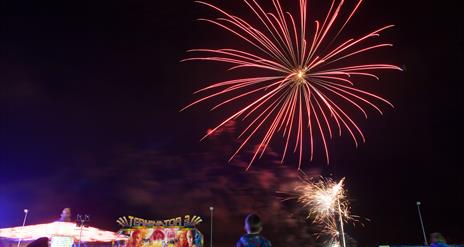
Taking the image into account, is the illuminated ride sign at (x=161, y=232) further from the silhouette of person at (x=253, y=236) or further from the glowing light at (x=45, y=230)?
the silhouette of person at (x=253, y=236)

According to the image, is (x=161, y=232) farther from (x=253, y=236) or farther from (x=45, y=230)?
(x=253, y=236)

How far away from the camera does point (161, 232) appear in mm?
54594

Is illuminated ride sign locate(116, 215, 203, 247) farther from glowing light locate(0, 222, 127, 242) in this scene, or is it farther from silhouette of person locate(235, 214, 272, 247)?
silhouette of person locate(235, 214, 272, 247)

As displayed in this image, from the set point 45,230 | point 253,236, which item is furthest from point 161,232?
point 253,236

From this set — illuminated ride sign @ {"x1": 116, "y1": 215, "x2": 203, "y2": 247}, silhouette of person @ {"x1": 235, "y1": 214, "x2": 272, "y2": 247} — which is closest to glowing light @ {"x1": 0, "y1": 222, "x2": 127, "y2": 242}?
silhouette of person @ {"x1": 235, "y1": 214, "x2": 272, "y2": 247}

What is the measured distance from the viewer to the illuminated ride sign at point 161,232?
5397cm

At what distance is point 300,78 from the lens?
17656 millimetres

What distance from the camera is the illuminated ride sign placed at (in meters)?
54.0

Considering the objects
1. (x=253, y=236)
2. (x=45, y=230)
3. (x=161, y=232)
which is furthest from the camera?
(x=161, y=232)

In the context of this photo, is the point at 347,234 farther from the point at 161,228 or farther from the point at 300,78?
the point at 300,78

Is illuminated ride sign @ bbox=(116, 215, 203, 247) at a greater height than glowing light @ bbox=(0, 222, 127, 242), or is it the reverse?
illuminated ride sign @ bbox=(116, 215, 203, 247)

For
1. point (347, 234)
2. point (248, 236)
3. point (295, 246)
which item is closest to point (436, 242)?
point (248, 236)

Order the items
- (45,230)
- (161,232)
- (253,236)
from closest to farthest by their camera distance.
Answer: (253,236), (45,230), (161,232)

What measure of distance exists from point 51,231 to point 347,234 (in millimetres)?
59231
